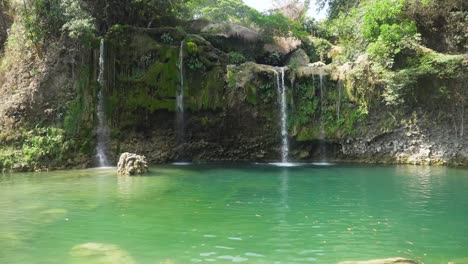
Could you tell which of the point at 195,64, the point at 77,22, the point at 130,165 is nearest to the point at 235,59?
the point at 195,64

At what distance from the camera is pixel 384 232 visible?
7984 mm

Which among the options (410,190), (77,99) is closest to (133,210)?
(410,190)

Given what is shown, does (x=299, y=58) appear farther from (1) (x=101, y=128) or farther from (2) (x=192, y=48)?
(1) (x=101, y=128)

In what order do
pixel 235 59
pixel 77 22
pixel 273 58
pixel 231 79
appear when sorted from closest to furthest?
pixel 77 22 < pixel 231 79 < pixel 235 59 < pixel 273 58

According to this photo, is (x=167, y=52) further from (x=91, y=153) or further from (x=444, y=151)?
(x=444, y=151)

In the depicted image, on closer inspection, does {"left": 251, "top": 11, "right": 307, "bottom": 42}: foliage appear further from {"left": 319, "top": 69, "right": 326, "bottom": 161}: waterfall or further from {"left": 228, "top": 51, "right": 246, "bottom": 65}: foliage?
{"left": 319, "top": 69, "right": 326, "bottom": 161}: waterfall

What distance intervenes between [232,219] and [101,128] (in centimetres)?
1273

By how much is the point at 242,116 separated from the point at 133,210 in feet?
39.5

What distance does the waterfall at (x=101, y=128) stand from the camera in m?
19.7

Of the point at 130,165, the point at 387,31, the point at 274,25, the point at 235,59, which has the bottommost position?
the point at 130,165

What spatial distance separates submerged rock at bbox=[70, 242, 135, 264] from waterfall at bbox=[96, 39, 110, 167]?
1284 cm

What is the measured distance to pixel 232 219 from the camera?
8945mm

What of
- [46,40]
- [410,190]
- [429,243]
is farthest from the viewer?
[46,40]

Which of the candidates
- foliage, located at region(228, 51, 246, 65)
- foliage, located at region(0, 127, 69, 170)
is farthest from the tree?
foliage, located at region(0, 127, 69, 170)
